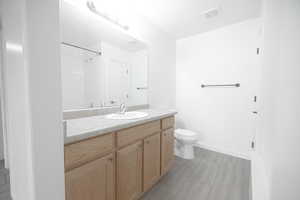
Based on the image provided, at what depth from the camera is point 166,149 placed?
169 centimetres

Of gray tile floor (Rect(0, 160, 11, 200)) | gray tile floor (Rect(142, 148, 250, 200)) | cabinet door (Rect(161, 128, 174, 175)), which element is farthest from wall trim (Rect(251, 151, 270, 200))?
gray tile floor (Rect(0, 160, 11, 200))

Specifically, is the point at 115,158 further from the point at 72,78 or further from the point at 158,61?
the point at 158,61

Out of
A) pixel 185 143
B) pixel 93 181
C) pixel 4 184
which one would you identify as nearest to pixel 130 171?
pixel 93 181

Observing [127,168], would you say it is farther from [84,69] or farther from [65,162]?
[84,69]

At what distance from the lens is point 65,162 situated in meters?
0.72

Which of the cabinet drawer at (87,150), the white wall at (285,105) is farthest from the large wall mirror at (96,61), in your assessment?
the white wall at (285,105)

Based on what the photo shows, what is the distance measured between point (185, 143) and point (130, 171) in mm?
1299

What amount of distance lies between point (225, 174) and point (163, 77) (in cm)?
184

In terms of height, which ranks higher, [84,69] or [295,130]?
[84,69]

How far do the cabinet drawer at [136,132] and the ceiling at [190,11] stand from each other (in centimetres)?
148

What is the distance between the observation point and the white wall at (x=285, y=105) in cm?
66

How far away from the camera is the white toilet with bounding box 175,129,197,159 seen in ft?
7.04

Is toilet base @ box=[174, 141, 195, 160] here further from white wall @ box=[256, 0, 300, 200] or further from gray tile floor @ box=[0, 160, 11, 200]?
gray tile floor @ box=[0, 160, 11, 200]

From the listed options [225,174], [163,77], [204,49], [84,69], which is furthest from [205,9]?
[225,174]
